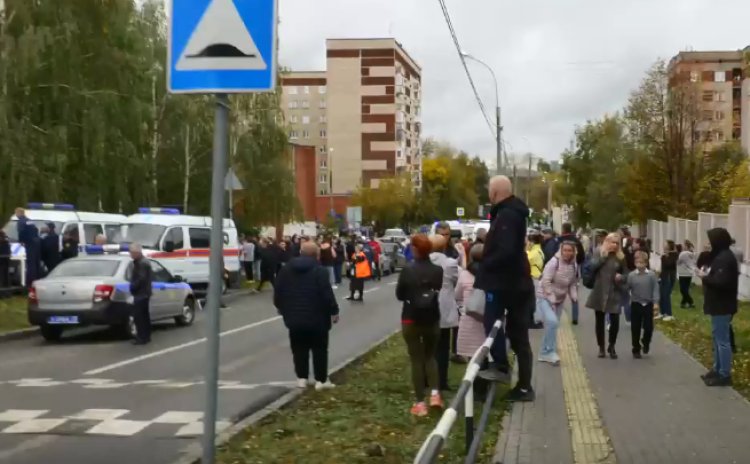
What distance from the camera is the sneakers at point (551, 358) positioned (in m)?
13.3

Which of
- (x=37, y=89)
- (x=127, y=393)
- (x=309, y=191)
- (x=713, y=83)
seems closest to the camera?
(x=127, y=393)

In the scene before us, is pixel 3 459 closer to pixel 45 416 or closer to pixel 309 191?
pixel 45 416

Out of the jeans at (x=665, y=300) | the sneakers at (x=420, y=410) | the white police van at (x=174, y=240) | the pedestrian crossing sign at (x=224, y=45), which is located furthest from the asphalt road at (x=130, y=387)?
the white police van at (x=174, y=240)

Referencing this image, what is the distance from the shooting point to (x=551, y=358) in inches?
527

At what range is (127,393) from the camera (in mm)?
11547

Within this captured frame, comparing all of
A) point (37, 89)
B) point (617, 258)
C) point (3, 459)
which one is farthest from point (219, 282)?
point (37, 89)

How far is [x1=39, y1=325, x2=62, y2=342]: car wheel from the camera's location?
1792 cm

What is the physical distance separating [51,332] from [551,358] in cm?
924

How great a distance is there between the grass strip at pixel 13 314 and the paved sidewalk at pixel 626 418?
35.1ft

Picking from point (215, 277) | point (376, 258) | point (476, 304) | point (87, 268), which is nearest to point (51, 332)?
point (87, 268)

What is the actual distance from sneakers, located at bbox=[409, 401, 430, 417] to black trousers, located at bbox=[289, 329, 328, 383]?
1.98 m

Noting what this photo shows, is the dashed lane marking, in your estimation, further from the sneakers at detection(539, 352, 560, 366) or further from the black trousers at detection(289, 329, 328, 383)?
the black trousers at detection(289, 329, 328, 383)

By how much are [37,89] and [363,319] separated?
14165mm

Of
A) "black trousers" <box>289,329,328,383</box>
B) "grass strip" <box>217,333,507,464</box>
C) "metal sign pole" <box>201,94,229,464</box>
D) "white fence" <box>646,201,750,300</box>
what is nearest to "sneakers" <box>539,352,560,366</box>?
"grass strip" <box>217,333,507,464</box>
